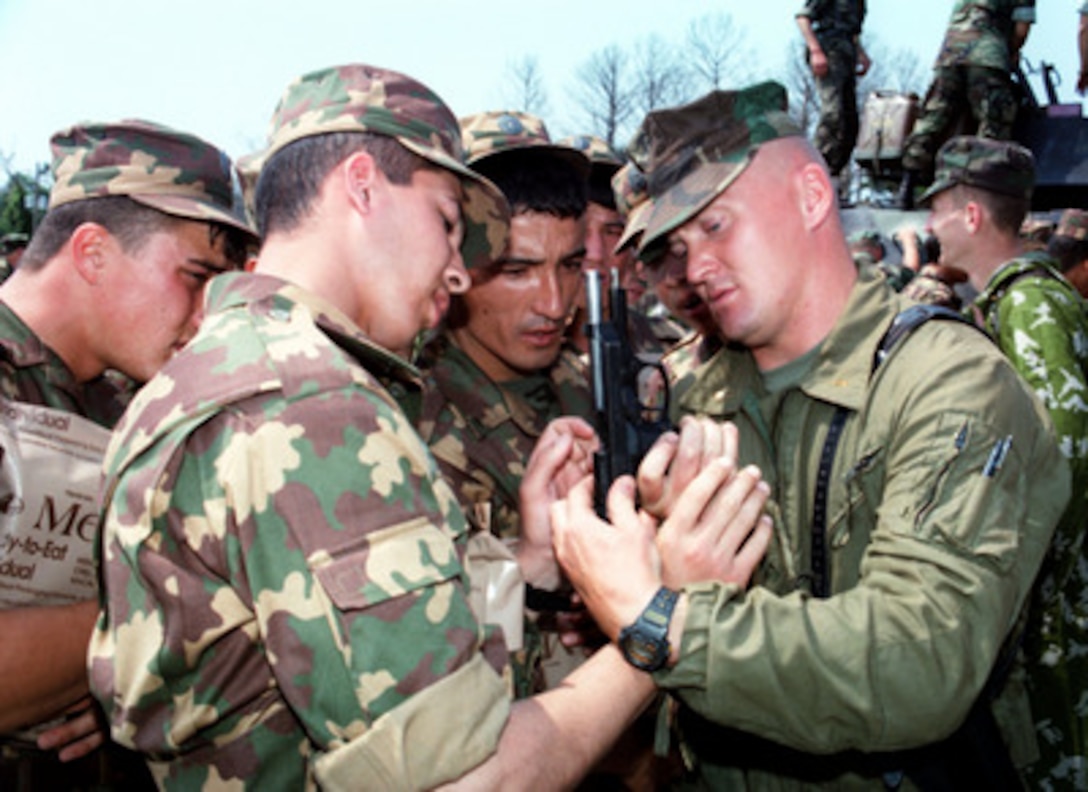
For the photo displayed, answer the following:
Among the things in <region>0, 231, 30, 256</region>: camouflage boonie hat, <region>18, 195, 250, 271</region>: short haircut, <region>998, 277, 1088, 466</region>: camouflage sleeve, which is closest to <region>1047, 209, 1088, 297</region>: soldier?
<region>998, 277, 1088, 466</region>: camouflage sleeve

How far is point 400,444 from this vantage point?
154 cm

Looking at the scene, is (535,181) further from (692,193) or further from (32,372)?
(32,372)

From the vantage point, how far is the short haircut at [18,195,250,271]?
2973 mm

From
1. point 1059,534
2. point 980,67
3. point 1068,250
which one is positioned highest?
point 980,67

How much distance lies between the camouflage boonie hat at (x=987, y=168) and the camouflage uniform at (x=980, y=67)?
6.02 metres

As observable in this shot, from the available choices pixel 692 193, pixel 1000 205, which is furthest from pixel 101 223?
pixel 1000 205

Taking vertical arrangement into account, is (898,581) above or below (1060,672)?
above

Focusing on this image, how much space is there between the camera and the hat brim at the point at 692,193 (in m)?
2.58

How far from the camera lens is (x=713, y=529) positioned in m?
2.06

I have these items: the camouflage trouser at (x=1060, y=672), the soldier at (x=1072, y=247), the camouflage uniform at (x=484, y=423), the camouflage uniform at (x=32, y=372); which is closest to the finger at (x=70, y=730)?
the camouflage uniform at (x=32, y=372)

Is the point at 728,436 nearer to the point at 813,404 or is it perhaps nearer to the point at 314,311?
the point at 813,404

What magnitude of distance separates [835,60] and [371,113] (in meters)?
11.9

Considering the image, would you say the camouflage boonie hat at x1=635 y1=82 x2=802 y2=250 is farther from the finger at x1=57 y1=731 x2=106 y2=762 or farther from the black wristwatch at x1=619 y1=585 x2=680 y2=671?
the finger at x1=57 y1=731 x2=106 y2=762

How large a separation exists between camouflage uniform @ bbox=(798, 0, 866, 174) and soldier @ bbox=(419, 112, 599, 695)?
10137mm
